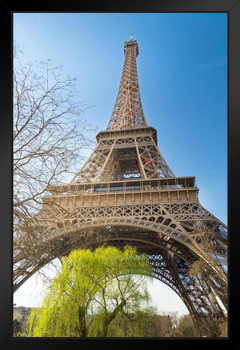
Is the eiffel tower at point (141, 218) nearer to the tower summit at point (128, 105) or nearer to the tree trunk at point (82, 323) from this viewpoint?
the tower summit at point (128, 105)

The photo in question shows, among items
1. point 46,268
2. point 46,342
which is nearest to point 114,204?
point 46,268

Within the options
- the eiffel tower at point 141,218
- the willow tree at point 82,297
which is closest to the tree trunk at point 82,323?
the willow tree at point 82,297

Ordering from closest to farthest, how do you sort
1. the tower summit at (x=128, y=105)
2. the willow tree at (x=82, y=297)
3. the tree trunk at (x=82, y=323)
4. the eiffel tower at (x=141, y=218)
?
the tree trunk at (x=82, y=323) → the willow tree at (x=82, y=297) → the eiffel tower at (x=141, y=218) → the tower summit at (x=128, y=105)

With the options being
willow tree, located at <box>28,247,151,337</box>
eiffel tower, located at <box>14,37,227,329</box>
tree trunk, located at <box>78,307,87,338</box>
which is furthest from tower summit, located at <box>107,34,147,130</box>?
tree trunk, located at <box>78,307,87,338</box>

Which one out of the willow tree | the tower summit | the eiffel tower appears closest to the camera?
the willow tree

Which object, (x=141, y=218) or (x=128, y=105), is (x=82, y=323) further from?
(x=128, y=105)

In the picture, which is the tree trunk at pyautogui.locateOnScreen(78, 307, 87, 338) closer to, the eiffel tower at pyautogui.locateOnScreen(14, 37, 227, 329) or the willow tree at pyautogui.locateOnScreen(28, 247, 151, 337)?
the willow tree at pyautogui.locateOnScreen(28, 247, 151, 337)
